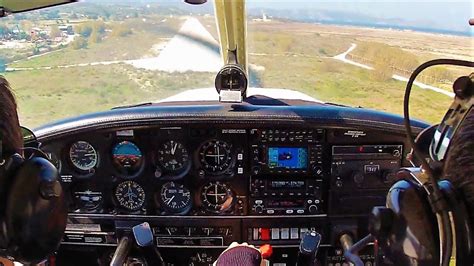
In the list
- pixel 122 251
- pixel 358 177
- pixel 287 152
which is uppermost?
pixel 287 152

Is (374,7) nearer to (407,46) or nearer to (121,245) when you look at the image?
(407,46)

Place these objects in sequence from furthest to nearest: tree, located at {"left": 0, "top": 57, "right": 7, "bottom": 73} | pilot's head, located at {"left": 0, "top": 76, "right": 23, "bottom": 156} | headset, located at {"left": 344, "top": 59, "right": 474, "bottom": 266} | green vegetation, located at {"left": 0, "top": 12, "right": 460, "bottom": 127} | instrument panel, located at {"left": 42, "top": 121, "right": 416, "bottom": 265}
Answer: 1. instrument panel, located at {"left": 42, "top": 121, "right": 416, "bottom": 265}
2. green vegetation, located at {"left": 0, "top": 12, "right": 460, "bottom": 127}
3. tree, located at {"left": 0, "top": 57, "right": 7, "bottom": 73}
4. pilot's head, located at {"left": 0, "top": 76, "right": 23, "bottom": 156}
5. headset, located at {"left": 344, "top": 59, "right": 474, "bottom": 266}

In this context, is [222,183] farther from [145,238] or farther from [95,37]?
[95,37]

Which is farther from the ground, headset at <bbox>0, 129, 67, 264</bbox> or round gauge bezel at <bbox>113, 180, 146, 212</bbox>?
headset at <bbox>0, 129, 67, 264</bbox>

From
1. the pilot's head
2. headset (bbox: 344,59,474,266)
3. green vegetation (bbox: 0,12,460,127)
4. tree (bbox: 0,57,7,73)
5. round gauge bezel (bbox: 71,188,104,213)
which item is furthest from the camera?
round gauge bezel (bbox: 71,188,104,213)

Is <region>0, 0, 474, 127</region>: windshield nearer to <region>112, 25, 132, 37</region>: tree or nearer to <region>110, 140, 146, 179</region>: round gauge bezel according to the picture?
<region>112, 25, 132, 37</region>: tree

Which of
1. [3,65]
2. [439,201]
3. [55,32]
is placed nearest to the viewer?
[439,201]

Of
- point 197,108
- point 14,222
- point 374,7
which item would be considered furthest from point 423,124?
point 14,222

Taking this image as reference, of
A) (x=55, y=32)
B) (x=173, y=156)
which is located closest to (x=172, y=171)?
(x=173, y=156)

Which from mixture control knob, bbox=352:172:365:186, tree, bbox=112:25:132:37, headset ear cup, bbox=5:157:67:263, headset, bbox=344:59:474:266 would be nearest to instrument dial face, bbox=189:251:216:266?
mixture control knob, bbox=352:172:365:186
